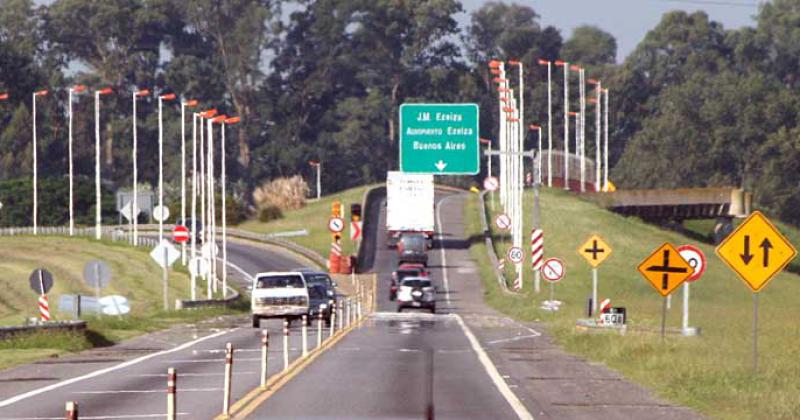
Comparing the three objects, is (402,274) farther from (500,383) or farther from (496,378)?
(500,383)

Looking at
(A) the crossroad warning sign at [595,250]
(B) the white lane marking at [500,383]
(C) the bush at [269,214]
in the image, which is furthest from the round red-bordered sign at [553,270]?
(C) the bush at [269,214]

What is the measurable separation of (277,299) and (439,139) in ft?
55.8

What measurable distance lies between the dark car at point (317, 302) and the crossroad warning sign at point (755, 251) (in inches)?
1039

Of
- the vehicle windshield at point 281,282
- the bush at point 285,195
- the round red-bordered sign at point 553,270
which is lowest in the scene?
the vehicle windshield at point 281,282

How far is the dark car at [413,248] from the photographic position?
95312 millimetres

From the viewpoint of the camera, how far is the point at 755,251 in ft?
98.0

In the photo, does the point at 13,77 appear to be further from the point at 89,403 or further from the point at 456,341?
the point at 89,403

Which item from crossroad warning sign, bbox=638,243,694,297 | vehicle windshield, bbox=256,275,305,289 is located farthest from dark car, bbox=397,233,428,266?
crossroad warning sign, bbox=638,243,694,297

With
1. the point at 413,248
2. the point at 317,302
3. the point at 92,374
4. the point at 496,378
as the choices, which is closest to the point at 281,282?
the point at 317,302

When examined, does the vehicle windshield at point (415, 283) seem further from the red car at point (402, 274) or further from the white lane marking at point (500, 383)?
the white lane marking at point (500, 383)

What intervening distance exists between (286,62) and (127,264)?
85410 millimetres

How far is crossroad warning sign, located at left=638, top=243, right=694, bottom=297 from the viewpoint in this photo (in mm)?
37625

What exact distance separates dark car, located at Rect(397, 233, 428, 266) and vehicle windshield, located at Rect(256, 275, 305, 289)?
39.1 metres

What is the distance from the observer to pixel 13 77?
15525 cm
